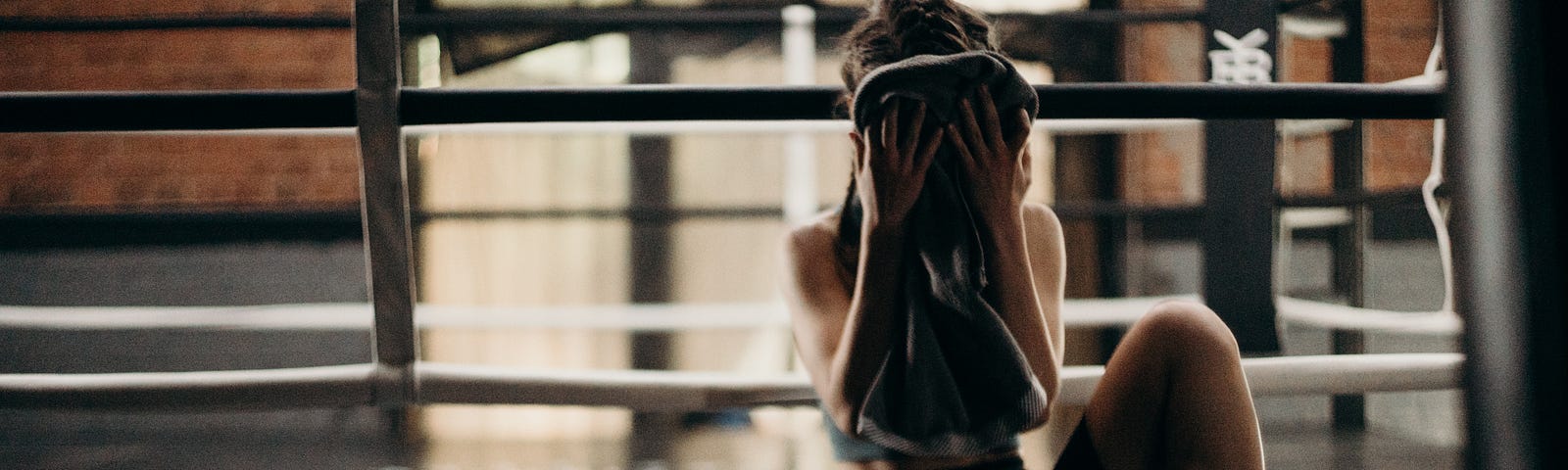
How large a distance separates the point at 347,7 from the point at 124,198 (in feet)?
Result: 2.95

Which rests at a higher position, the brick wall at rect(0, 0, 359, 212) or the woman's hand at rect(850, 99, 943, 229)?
the brick wall at rect(0, 0, 359, 212)

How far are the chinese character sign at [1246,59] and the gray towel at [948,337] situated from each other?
952 millimetres

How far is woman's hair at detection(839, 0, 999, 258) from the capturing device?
66 cm

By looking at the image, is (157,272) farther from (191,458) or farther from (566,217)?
(566,217)

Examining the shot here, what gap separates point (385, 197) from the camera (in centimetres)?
71

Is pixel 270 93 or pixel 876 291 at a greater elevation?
pixel 270 93

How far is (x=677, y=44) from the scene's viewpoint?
2.31 meters

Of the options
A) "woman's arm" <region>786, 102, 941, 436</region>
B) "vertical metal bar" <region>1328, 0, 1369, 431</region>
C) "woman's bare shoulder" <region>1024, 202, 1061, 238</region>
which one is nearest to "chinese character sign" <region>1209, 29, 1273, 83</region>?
"vertical metal bar" <region>1328, 0, 1369, 431</region>

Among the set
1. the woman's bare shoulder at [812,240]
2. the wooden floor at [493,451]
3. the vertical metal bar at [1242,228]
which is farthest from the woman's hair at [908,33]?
the wooden floor at [493,451]

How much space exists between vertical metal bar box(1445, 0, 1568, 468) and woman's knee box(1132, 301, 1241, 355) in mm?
368

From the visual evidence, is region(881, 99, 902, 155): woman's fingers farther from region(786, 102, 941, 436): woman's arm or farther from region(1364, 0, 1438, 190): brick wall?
region(1364, 0, 1438, 190): brick wall

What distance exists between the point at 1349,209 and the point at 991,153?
1.82 meters

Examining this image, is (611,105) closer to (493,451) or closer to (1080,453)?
(1080,453)

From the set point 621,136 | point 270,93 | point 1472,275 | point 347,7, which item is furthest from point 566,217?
point 1472,275
